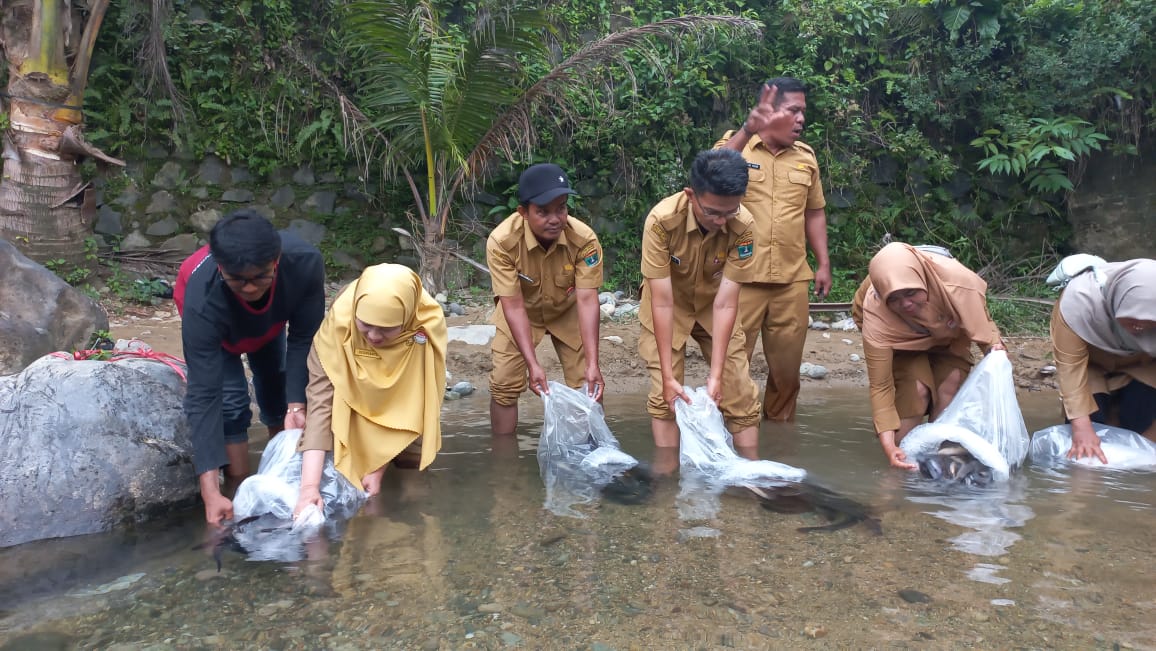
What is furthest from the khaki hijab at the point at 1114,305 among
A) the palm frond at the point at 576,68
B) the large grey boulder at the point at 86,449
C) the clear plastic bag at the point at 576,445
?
the large grey boulder at the point at 86,449

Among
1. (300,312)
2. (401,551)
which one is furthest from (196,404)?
(401,551)

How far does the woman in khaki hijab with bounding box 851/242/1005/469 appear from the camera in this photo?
3486 mm

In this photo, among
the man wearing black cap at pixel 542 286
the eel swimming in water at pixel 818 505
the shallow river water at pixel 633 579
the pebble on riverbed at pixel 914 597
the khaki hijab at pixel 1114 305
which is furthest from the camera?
the man wearing black cap at pixel 542 286

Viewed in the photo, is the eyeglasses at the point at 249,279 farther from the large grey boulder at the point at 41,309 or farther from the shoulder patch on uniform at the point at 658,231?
the large grey boulder at the point at 41,309

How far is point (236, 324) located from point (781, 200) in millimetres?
2687

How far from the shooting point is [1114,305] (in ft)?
11.4

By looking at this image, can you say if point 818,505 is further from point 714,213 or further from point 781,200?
point 781,200

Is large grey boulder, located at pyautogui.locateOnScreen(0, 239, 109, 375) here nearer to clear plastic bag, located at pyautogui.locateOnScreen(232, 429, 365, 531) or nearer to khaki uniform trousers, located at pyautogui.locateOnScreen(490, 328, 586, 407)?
clear plastic bag, located at pyautogui.locateOnScreen(232, 429, 365, 531)

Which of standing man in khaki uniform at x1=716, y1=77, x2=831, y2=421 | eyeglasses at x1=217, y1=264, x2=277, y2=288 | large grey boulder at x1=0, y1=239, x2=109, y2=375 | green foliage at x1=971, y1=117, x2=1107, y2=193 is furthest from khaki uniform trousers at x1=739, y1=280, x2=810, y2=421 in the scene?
green foliage at x1=971, y1=117, x2=1107, y2=193

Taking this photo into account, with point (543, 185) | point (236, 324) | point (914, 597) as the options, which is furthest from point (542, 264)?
point (914, 597)

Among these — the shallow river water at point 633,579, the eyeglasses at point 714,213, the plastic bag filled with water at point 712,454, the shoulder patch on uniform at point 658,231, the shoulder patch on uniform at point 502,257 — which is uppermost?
the eyeglasses at point 714,213

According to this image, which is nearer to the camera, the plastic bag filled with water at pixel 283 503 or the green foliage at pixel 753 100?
the plastic bag filled with water at pixel 283 503

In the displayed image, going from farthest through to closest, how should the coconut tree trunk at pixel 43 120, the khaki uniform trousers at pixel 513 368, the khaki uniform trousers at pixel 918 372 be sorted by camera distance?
the coconut tree trunk at pixel 43 120, the khaki uniform trousers at pixel 513 368, the khaki uniform trousers at pixel 918 372

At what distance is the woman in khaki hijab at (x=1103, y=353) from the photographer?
343cm
